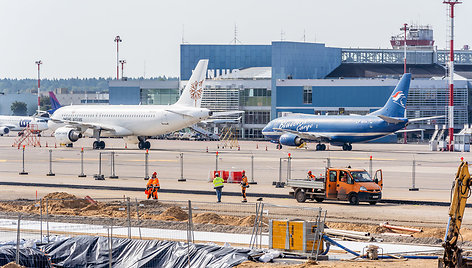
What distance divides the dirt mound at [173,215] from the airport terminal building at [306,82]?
252ft

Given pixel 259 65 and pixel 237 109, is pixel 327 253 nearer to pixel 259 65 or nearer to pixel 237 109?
pixel 237 109

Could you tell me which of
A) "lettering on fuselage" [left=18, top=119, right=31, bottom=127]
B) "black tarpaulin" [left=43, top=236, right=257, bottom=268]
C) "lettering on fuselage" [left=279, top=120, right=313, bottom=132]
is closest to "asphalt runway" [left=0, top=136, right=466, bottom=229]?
"black tarpaulin" [left=43, top=236, right=257, bottom=268]

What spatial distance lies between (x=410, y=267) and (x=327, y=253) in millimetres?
2842

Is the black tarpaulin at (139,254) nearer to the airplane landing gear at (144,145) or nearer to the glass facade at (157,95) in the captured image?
the airplane landing gear at (144,145)

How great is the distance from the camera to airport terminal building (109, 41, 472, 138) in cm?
11994

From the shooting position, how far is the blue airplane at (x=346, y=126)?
269 feet

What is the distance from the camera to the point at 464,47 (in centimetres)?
16888

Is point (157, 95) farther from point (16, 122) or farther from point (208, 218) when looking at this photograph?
point (208, 218)

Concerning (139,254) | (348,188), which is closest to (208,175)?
(348,188)

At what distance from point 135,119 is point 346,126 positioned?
845 inches

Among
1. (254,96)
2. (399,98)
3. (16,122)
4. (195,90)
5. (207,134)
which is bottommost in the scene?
(207,134)

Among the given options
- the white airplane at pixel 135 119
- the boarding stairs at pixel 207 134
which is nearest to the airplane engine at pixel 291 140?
the white airplane at pixel 135 119

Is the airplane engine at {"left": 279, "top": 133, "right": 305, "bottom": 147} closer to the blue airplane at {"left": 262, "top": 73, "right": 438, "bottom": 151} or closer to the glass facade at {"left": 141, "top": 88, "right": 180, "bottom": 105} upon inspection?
the blue airplane at {"left": 262, "top": 73, "right": 438, "bottom": 151}

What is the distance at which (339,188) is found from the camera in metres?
37.4
